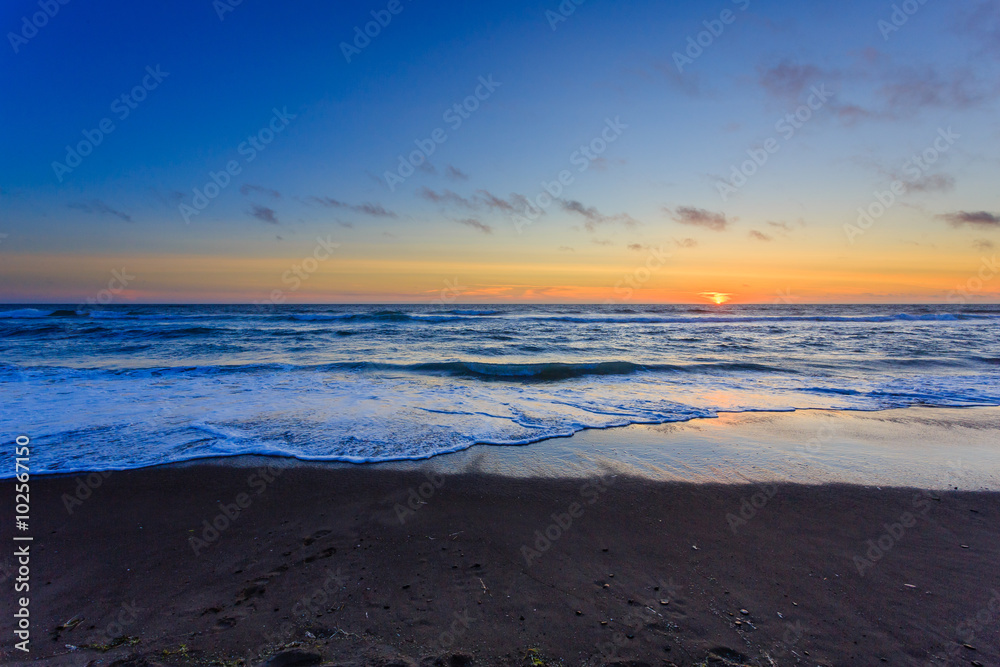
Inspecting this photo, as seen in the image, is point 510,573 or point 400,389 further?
point 400,389

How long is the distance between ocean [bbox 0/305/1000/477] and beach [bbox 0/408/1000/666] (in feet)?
4.35

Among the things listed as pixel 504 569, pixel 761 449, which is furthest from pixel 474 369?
pixel 504 569

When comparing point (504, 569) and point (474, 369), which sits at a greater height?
point (474, 369)

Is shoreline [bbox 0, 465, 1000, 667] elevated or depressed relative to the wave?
depressed

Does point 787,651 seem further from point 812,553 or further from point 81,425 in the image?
point 81,425

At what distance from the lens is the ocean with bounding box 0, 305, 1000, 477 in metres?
7.20

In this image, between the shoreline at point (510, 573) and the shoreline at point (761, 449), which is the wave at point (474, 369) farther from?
the shoreline at point (510, 573)

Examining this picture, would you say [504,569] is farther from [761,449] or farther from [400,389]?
[400,389]

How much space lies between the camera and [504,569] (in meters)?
3.72

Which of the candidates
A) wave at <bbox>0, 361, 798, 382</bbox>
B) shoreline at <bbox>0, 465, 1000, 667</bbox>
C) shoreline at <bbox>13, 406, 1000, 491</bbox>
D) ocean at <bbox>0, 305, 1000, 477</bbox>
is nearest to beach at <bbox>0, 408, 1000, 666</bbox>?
shoreline at <bbox>0, 465, 1000, 667</bbox>

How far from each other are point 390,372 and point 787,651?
1318 centimetres

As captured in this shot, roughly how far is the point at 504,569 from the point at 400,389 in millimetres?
8448

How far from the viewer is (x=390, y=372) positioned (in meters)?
14.8

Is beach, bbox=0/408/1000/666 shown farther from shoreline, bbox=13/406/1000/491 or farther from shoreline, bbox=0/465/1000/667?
shoreline, bbox=13/406/1000/491
